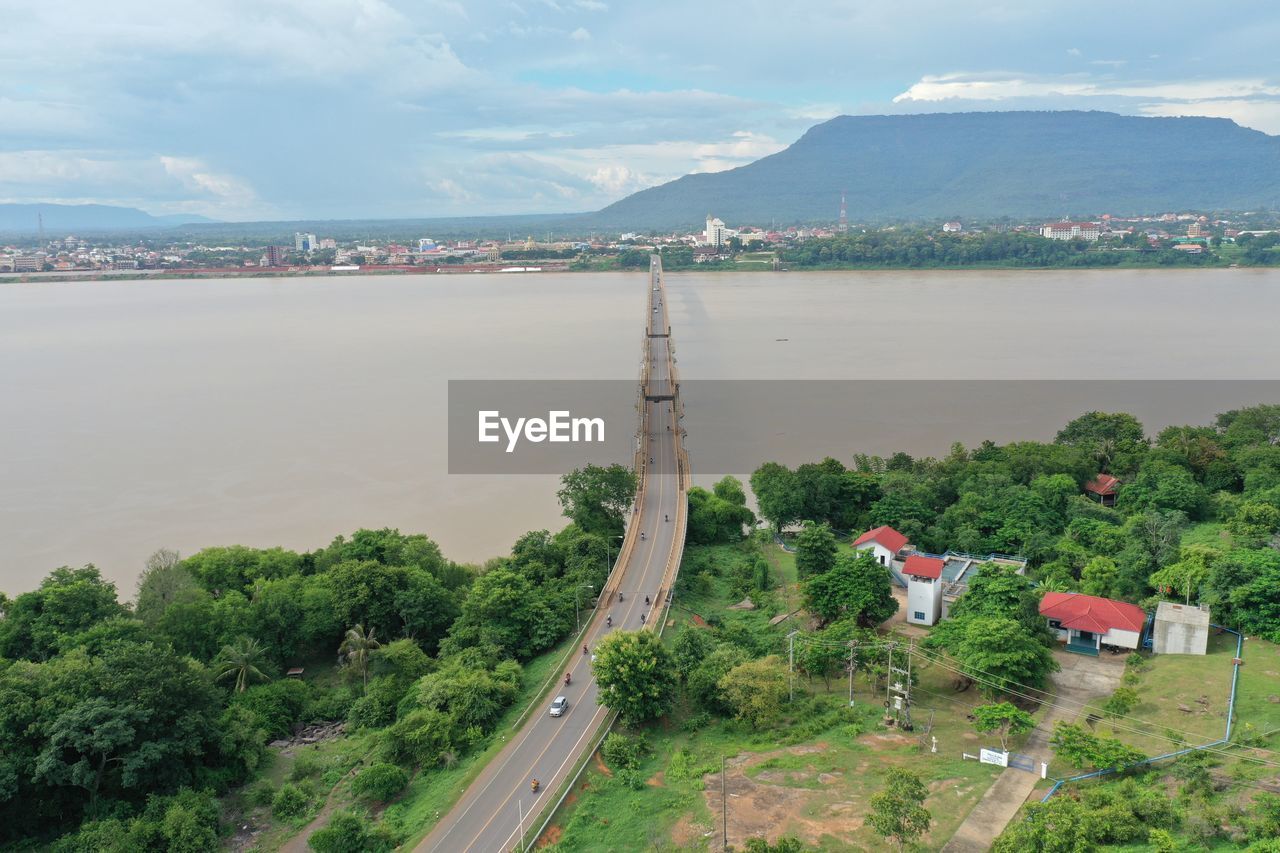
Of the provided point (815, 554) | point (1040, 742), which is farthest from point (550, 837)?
point (815, 554)

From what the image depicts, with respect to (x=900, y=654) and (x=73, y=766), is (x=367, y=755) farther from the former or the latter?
(x=900, y=654)

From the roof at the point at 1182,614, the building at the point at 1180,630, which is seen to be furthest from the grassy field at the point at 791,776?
the roof at the point at 1182,614

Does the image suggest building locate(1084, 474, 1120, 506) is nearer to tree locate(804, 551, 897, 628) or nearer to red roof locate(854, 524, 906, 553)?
red roof locate(854, 524, 906, 553)

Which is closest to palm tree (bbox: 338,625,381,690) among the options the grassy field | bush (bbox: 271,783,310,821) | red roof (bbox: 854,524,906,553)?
bush (bbox: 271,783,310,821)

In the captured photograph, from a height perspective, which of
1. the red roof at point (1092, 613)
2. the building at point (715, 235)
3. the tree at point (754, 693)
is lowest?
the tree at point (754, 693)

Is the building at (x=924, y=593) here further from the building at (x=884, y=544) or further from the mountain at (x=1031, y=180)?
the mountain at (x=1031, y=180)

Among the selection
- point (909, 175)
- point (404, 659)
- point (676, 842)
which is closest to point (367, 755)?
point (404, 659)
